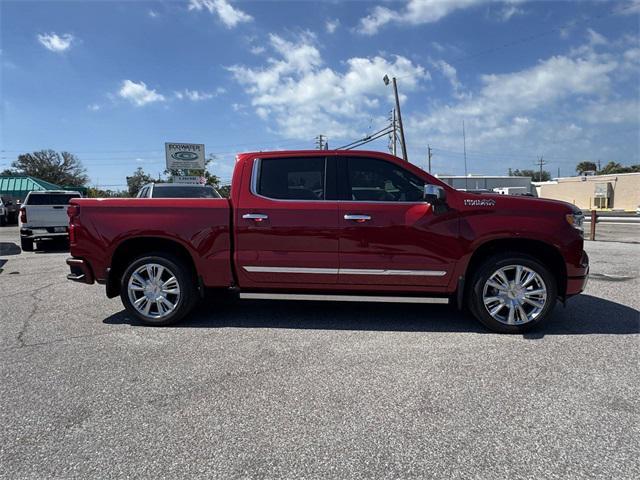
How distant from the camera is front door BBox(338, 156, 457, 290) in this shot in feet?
15.9

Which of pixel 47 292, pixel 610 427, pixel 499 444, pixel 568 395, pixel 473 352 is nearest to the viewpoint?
pixel 499 444

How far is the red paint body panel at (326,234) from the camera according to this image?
4820mm

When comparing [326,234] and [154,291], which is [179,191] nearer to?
[154,291]

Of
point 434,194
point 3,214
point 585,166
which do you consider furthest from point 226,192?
point 585,166

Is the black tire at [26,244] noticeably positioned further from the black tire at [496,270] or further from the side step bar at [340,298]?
the black tire at [496,270]

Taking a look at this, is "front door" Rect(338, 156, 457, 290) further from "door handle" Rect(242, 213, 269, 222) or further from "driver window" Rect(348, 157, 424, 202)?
"door handle" Rect(242, 213, 269, 222)

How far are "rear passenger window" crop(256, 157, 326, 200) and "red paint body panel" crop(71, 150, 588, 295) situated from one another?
0.09m

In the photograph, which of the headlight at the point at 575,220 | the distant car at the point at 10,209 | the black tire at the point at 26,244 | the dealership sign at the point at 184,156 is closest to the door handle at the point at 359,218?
the headlight at the point at 575,220

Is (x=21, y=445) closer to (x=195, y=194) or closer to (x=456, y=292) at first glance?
(x=456, y=292)

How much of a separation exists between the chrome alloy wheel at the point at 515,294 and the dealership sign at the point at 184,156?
941 inches

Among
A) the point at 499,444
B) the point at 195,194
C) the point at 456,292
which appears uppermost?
the point at 195,194

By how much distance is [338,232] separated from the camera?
16.1ft

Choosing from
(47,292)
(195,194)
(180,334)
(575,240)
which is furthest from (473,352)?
(195,194)

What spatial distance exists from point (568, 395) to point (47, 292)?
725 centimetres
